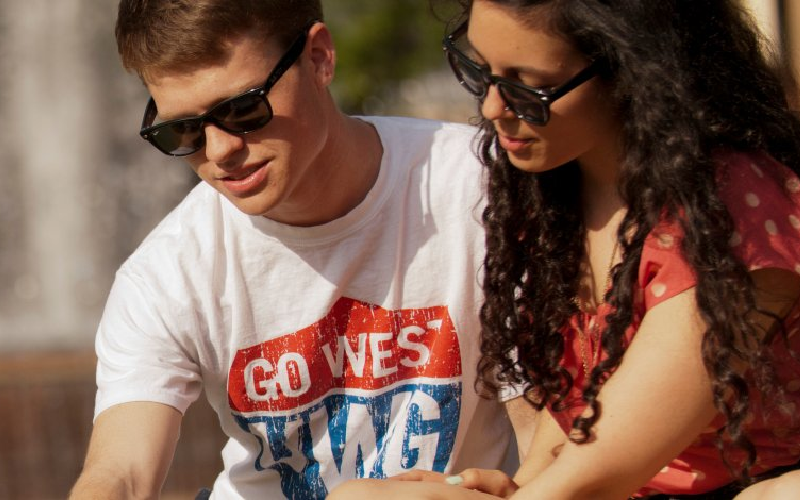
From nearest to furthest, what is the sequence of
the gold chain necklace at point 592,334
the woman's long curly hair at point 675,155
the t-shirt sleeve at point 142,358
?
the woman's long curly hair at point 675,155 < the gold chain necklace at point 592,334 < the t-shirt sleeve at point 142,358

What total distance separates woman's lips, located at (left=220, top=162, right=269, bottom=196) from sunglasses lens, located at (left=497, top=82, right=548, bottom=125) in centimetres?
67

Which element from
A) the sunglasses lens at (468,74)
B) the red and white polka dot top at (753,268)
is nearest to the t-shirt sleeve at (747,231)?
the red and white polka dot top at (753,268)

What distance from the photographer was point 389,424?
10.2 ft

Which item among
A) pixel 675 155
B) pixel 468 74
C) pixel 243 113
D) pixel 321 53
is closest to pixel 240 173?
pixel 243 113

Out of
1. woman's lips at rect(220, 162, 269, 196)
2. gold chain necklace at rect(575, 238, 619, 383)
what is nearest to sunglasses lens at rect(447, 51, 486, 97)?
gold chain necklace at rect(575, 238, 619, 383)

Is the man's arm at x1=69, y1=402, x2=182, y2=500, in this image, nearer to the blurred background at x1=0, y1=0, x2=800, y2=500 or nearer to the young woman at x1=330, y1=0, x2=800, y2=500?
the young woman at x1=330, y1=0, x2=800, y2=500

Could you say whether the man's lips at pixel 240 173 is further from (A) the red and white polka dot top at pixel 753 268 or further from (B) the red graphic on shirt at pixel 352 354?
(A) the red and white polka dot top at pixel 753 268

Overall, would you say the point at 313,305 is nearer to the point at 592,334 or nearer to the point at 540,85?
the point at 592,334

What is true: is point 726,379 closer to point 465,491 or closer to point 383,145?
point 465,491

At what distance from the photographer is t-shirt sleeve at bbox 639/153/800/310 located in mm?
2330

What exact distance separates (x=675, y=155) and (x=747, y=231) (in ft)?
0.58

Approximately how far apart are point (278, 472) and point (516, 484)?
69cm

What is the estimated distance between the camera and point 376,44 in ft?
22.9

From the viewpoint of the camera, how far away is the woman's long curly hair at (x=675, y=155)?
2.30 m
